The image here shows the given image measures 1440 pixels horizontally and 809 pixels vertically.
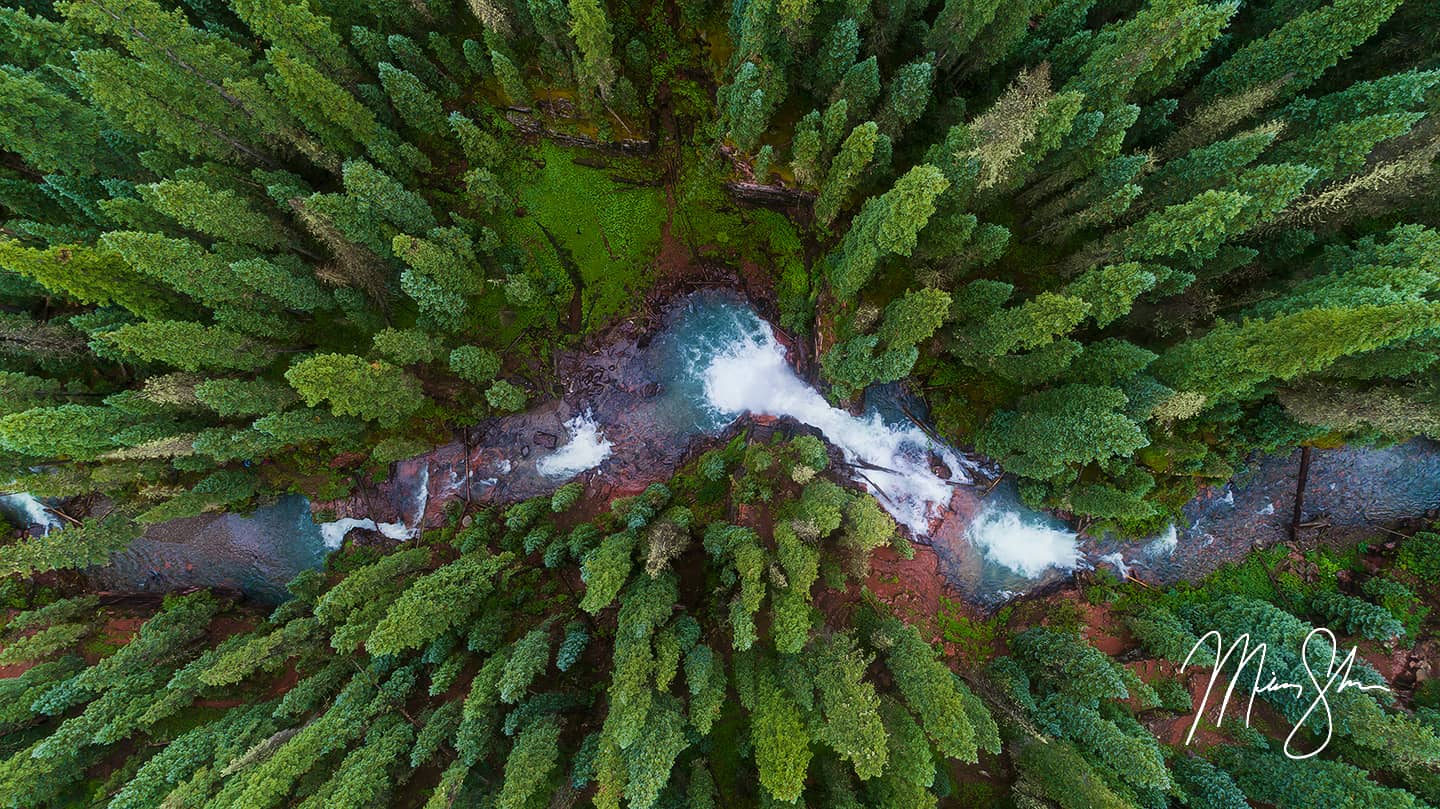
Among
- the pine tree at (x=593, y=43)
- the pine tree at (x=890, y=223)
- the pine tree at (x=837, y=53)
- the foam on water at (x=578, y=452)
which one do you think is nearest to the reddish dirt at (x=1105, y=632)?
the pine tree at (x=890, y=223)

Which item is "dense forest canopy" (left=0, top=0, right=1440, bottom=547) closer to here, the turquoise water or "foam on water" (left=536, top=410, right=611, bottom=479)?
the turquoise water

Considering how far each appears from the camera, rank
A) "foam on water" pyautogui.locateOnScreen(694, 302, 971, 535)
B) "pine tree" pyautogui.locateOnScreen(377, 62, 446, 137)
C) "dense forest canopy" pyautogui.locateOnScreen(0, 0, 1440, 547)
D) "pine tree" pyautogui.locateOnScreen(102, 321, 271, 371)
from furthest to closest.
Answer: "foam on water" pyautogui.locateOnScreen(694, 302, 971, 535), "pine tree" pyautogui.locateOnScreen(377, 62, 446, 137), "pine tree" pyautogui.locateOnScreen(102, 321, 271, 371), "dense forest canopy" pyautogui.locateOnScreen(0, 0, 1440, 547)

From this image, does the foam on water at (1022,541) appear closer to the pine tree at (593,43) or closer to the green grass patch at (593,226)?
the green grass patch at (593,226)

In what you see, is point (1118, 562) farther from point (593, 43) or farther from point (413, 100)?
point (413, 100)

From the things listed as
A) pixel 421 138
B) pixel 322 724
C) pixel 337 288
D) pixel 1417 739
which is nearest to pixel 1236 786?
pixel 1417 739

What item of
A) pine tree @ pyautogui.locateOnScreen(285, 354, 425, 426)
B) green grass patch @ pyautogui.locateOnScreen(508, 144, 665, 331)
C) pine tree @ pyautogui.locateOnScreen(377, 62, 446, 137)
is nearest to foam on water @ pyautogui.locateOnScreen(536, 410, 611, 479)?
green grass patch @ pyautogui.locateOnScreen(508, 144, 665, 331)

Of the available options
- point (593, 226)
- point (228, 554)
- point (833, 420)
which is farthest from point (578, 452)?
point (228, 554)

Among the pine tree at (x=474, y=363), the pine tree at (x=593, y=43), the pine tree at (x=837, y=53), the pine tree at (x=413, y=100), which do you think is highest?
the pine tree at (x=413, y=100)
